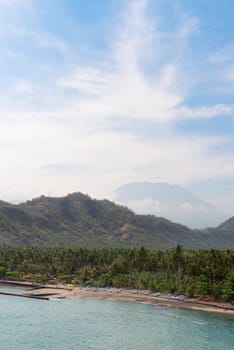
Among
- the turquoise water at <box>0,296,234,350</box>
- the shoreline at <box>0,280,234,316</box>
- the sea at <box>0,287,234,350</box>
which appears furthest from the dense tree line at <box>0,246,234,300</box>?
the turquoise water at <box>0,296,234,350</box>

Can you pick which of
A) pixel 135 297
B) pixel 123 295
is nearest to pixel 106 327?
pixel 135 297

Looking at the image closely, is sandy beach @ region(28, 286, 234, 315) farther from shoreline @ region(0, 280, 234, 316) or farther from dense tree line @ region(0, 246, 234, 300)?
dense tree line @ region(0, 246, 234, 300)

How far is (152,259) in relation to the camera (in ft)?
304

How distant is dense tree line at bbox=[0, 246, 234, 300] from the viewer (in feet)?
259

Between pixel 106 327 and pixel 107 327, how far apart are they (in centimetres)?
14

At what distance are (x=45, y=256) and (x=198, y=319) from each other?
55402mm

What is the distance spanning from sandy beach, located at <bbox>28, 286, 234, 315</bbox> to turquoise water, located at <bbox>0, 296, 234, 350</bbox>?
10.9 ft

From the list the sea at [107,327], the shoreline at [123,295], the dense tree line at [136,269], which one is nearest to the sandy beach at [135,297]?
the shoreline at [123,295]

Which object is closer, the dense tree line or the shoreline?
the shoreline

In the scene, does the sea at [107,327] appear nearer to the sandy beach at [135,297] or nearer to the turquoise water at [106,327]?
the turquoise water at [106,327]

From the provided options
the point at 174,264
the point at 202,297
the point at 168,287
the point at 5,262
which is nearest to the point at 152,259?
the point at 174,264

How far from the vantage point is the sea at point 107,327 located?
158 feet

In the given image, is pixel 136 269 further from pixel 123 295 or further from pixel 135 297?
pixel 135 297

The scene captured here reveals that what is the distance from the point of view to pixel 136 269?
9362 centimetres
